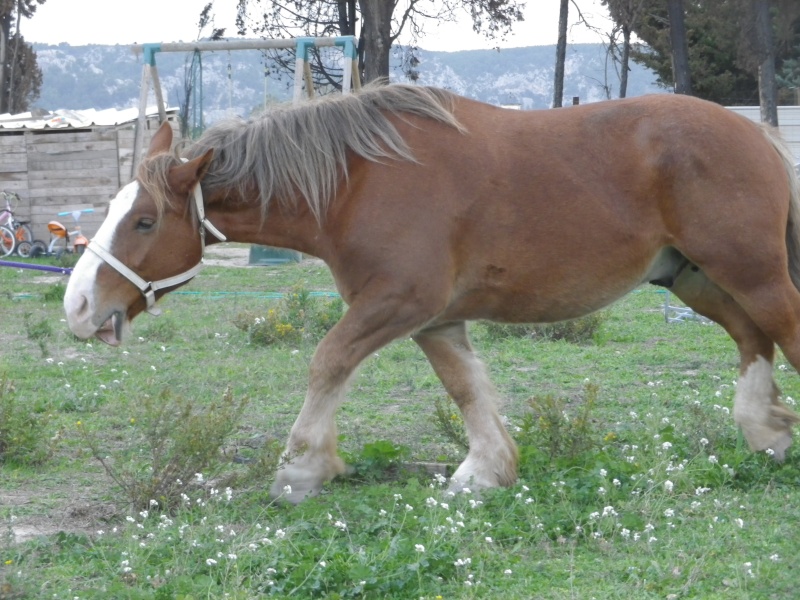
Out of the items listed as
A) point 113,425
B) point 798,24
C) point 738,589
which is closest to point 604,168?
point 738,589

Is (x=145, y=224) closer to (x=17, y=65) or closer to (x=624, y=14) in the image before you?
(x=624, y=14)

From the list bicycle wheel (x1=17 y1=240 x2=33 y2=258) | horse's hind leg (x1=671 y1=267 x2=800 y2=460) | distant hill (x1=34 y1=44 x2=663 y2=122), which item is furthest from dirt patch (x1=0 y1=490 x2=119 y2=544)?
distant hill (x1=34 y1=44 x2=663 y2=122)

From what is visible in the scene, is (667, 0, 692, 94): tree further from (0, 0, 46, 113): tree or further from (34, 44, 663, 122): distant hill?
(34, 44, 663, 122): distant hill

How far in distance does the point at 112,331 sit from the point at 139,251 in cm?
40

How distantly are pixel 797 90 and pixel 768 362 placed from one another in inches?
1010

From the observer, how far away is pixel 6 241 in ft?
62.0

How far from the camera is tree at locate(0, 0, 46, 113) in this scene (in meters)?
34.9

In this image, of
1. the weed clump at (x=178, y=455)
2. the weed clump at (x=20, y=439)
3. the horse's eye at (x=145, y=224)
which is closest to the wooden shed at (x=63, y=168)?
the weed clump at (x=20, y=439)

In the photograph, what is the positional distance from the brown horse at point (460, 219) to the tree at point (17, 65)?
31237mm

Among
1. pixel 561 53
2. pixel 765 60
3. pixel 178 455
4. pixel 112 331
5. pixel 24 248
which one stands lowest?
pixel 24 248

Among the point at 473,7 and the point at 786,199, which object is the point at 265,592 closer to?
the point at 786,199

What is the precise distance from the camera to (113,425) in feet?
20.9

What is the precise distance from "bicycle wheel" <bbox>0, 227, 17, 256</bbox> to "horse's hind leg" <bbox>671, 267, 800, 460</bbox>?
15.9 m

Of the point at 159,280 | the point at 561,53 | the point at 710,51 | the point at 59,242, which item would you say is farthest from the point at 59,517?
the point at 710,51
